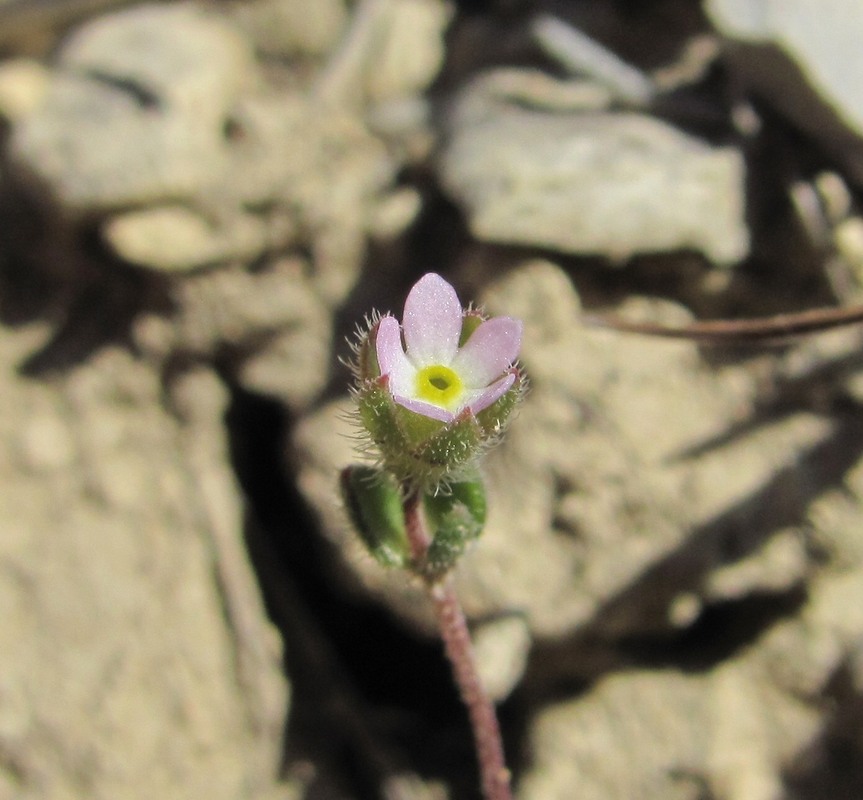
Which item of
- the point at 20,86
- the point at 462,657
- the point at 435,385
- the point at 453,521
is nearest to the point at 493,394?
the point at 435,385

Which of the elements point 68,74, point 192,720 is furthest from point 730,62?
point 192,720

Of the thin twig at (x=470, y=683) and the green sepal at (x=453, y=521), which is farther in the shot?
the thin twig at (x=470, y=683)

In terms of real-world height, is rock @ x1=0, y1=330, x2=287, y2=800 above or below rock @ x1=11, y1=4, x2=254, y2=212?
below

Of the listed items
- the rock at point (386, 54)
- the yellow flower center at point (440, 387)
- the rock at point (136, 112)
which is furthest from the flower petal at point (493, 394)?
the rock at point (386, 54)


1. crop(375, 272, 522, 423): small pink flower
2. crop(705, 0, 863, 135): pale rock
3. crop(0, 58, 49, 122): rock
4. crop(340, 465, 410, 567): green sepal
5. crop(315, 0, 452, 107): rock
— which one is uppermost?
crop(705, 0, 863, 135): pale rock

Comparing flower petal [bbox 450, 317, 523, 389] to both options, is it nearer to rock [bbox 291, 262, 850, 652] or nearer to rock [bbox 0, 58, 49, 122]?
rock [bbox 291, 262, 850, 652]

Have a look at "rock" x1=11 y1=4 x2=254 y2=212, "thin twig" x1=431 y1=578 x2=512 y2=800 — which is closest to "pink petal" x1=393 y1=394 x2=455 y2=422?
"thin twig" x1=431 y1=578 x2=512 y2=800

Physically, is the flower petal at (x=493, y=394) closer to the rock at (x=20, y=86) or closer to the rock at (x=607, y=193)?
the rock at (x=607, y=193)

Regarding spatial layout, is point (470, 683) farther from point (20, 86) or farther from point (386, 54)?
point (20, 86)
